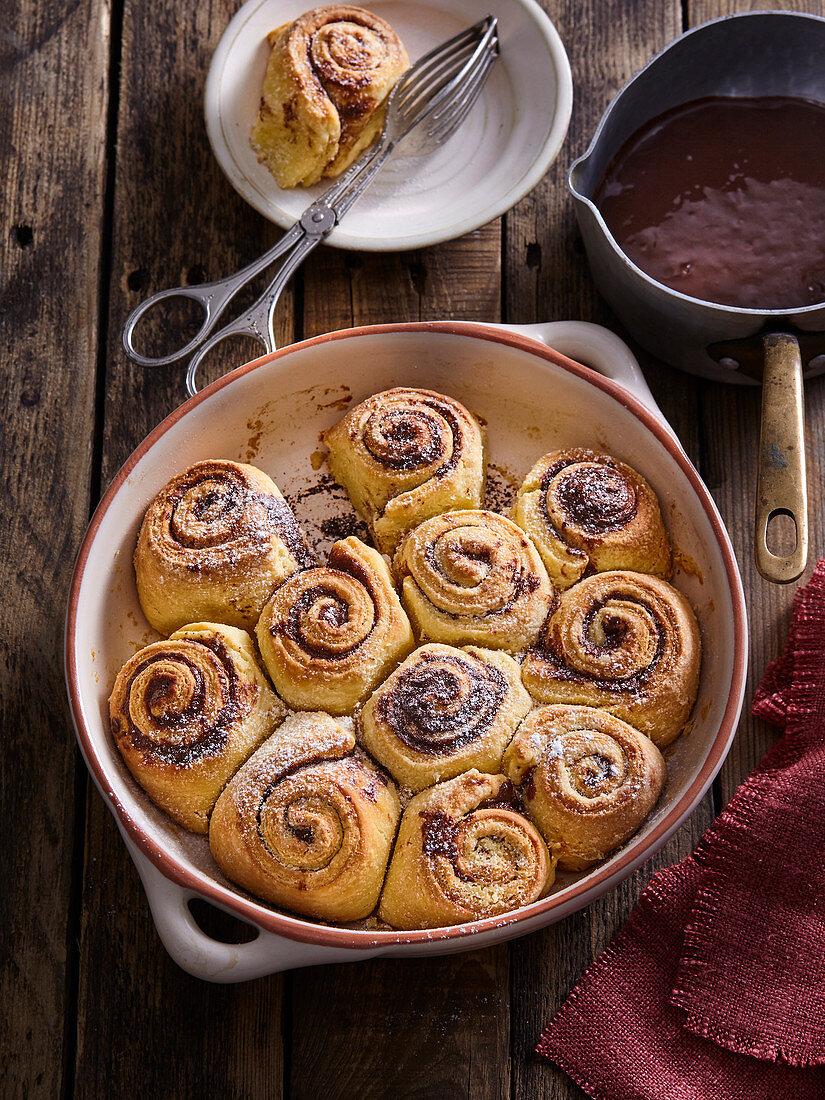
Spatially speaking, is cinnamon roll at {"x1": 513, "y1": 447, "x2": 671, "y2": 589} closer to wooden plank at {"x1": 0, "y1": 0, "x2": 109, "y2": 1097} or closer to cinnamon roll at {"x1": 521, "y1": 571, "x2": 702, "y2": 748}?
cinnamon roll at {"x1": 521, "y1": 571, "x2": 702, "y2": 748}

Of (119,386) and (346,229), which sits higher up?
(346,229)

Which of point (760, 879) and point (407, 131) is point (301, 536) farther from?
point (760, 879)

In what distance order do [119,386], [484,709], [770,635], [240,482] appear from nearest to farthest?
[484,709], [240,482], [770,635], [119,386]

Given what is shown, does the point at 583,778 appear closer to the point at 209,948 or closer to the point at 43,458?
the point at 209,948

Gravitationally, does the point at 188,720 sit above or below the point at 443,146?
below

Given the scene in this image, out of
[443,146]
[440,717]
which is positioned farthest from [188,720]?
[443,146]

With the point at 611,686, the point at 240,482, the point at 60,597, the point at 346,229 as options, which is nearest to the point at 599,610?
the point at 611,686
